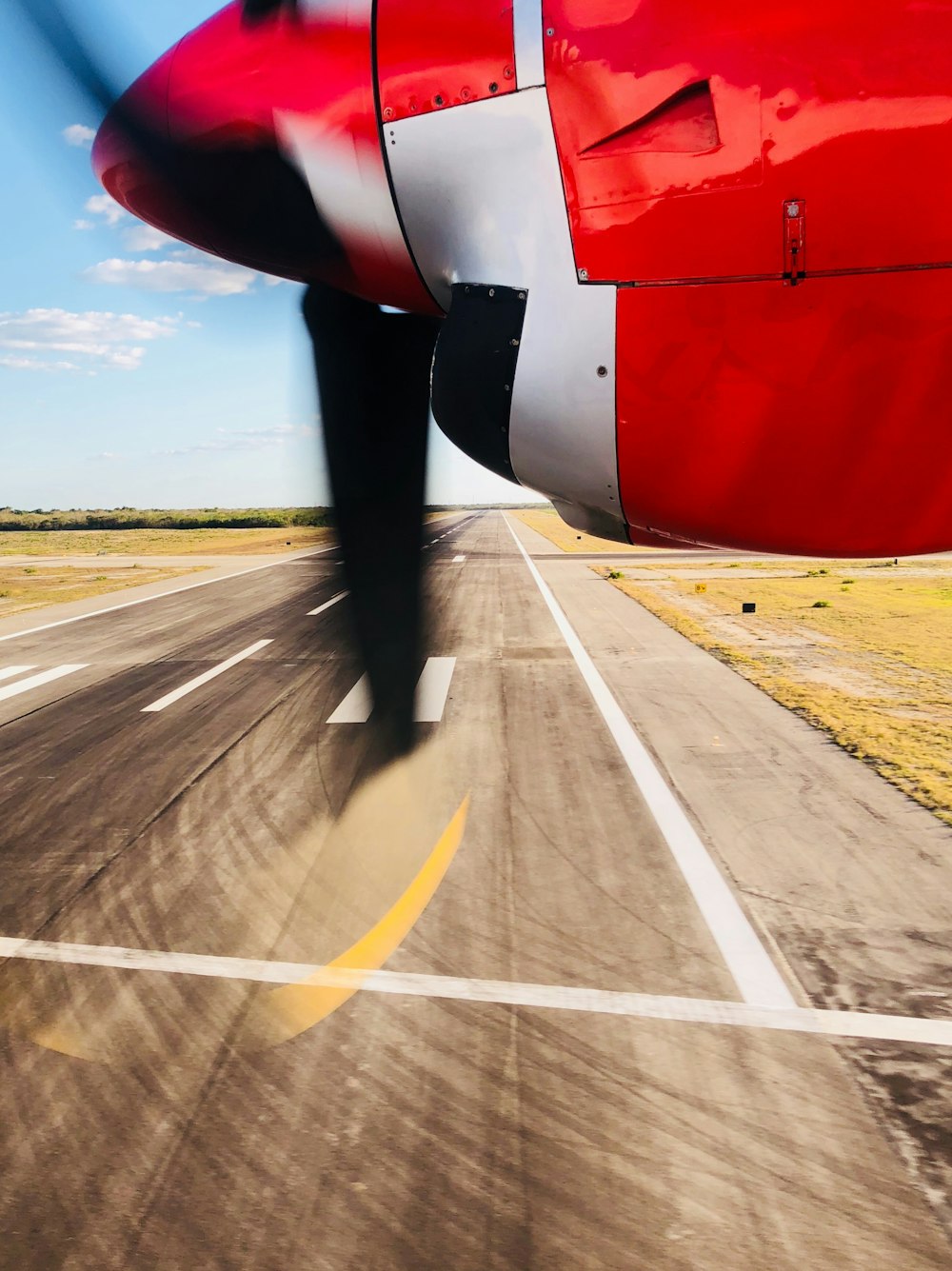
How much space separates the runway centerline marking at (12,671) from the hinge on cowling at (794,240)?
9949mm

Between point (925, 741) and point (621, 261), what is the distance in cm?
548

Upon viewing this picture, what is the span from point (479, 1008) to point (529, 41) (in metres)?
3.04

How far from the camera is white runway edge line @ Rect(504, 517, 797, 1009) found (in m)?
3.38

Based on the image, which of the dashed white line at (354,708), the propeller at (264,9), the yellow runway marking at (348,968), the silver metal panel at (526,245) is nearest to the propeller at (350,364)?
the propeller at (264,9)

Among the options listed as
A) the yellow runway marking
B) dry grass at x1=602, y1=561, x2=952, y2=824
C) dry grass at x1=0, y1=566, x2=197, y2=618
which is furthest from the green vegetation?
the yellow runway marking

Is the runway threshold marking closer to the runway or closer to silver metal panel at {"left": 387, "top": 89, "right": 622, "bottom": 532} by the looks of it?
the runway

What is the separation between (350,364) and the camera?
137 inches

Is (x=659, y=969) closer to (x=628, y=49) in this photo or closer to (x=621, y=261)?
(x=621, y=261)

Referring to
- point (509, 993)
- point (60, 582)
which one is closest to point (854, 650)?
point (509, 993)

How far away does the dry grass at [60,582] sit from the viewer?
19.6 metres

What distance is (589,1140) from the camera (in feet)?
8.38

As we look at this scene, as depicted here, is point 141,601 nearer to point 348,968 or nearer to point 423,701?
point 423,701

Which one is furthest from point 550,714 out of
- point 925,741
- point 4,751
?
point 4,751

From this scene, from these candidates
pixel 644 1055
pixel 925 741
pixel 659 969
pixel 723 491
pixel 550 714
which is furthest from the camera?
pixel 550 714
